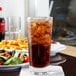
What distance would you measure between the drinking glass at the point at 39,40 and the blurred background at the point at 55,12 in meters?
1.70

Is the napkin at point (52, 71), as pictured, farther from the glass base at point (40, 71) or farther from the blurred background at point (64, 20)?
the blurred background at point (64, 20)

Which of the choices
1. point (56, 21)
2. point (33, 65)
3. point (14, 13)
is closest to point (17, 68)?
point (33, 65)

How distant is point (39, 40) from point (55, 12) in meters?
2.03

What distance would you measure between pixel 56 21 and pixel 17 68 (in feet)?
6.75

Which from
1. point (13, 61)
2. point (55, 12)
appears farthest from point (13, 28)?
point (13, 61)

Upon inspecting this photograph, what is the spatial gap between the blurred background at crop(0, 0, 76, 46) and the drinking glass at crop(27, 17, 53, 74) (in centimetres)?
170

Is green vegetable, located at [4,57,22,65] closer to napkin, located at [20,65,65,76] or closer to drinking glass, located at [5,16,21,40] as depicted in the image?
napkin, located at [20,65,65,76]

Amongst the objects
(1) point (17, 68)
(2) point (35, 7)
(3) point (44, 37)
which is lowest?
(1) point (17, 68)

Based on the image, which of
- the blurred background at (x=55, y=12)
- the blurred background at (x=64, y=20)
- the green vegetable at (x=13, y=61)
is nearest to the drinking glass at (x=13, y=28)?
the blurred background at (x=55, y=12)

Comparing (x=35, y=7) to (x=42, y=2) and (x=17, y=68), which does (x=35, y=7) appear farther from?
(x=17, y=68)

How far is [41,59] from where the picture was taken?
66cm

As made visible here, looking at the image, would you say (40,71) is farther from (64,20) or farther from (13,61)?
(64,20)

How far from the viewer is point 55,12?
8.70ft

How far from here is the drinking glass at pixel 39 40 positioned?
655mm
